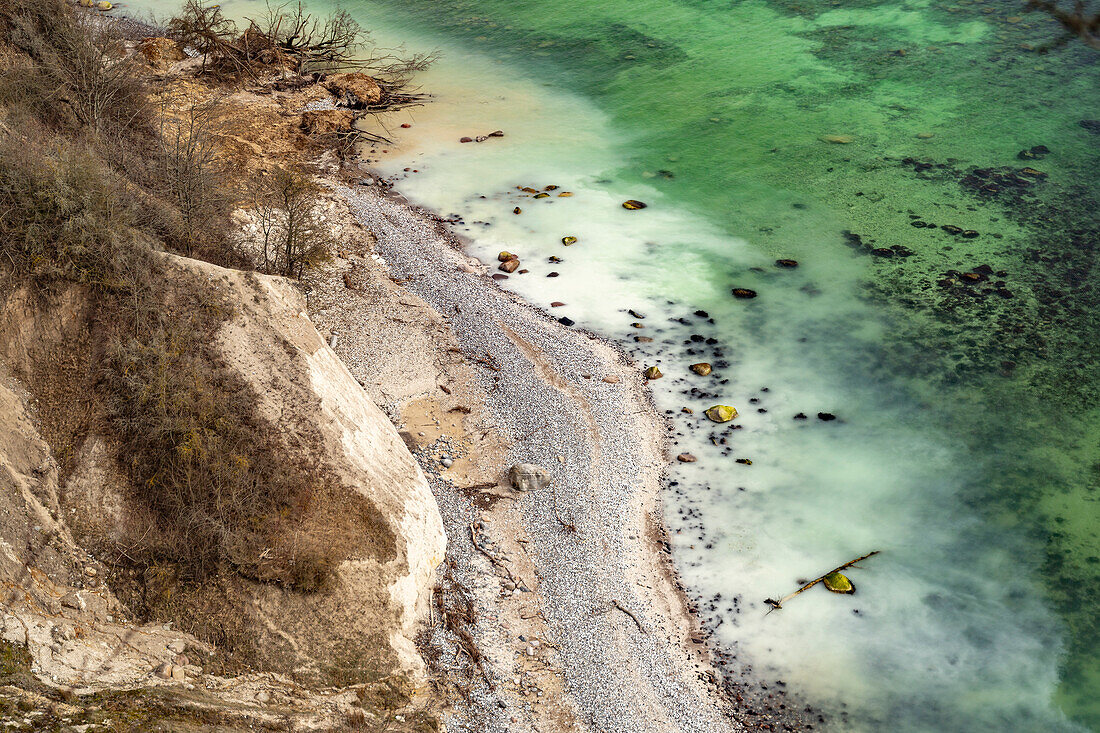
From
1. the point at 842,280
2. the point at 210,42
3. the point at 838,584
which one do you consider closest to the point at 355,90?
the point at 210,42

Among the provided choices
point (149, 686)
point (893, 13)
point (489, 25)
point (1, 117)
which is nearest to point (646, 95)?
point (489, 25)

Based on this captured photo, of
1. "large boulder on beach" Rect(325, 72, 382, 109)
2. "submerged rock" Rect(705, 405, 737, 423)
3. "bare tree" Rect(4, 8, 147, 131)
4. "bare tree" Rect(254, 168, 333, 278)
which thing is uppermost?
"bare tree" Rect(4, 8, 147, 131)

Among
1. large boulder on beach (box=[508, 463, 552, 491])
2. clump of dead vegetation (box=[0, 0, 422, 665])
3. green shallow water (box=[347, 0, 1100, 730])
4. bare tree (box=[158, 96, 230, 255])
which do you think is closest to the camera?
clump of dead vegetation (box=[0, 0, 422, 665])

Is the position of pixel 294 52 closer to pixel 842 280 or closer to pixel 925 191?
pixel 842 280

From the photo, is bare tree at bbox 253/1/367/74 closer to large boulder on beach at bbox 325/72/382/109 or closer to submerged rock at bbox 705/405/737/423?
large boulder on beach at bbox 325/72/382/109

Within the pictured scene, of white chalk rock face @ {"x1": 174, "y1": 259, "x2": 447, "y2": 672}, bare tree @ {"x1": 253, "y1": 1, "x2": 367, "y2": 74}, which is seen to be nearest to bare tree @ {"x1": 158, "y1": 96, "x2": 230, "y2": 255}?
white chalk rock face @ {"x1": 174, "y1": 259, "x2": 447, "y2": 672}

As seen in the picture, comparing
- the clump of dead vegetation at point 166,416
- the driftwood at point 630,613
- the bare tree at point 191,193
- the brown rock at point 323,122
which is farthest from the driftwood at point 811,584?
the brown rock at point 323,122
